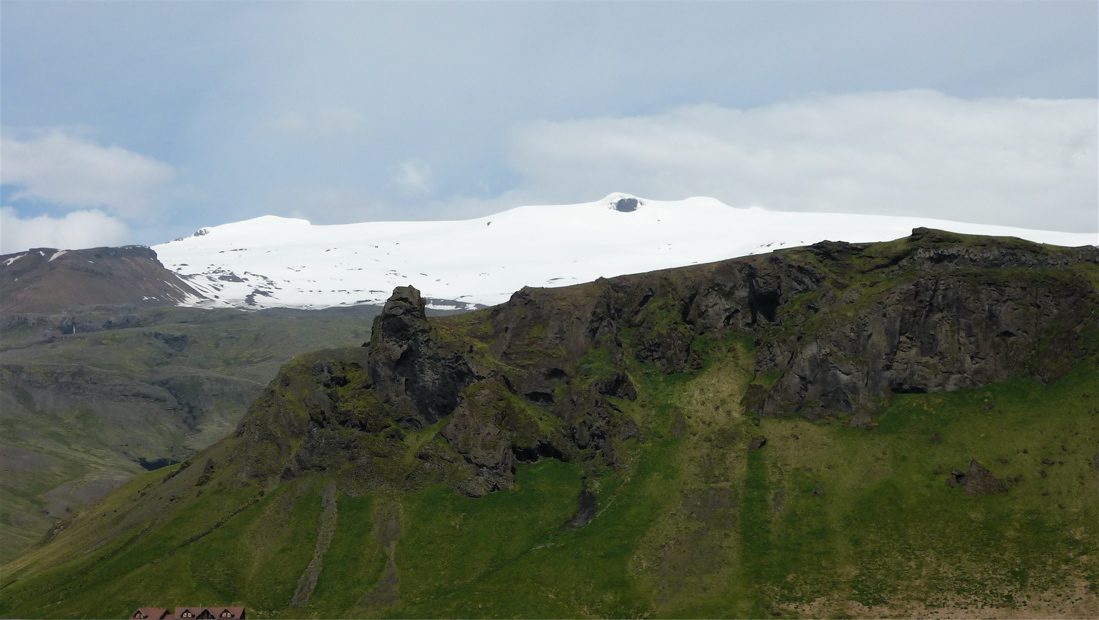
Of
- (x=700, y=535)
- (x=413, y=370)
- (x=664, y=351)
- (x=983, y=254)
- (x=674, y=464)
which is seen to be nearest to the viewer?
(x=700, y=535)

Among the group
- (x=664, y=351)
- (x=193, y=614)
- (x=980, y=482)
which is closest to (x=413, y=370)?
(x=664, y=351)

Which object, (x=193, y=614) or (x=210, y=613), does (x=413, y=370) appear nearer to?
(x=210, y=613)

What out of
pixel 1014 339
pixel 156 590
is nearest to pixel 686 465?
pixel 1014 339

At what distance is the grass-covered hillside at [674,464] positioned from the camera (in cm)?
11800

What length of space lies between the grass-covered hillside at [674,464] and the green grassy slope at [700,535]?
42 centimetres

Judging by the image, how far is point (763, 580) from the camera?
117938 mm

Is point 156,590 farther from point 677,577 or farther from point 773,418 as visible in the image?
point 773,418

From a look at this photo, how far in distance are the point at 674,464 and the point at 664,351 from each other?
31.9 metres

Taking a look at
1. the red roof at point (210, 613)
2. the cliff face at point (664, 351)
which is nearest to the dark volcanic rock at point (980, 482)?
the cliff face at point (664, 351)

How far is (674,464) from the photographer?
143750mm

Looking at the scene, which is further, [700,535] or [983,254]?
[983,254]

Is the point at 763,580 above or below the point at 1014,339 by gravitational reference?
below

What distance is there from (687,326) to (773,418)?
3118 centimetres

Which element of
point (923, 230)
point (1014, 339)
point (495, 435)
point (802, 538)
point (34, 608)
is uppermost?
point (923, 230)
